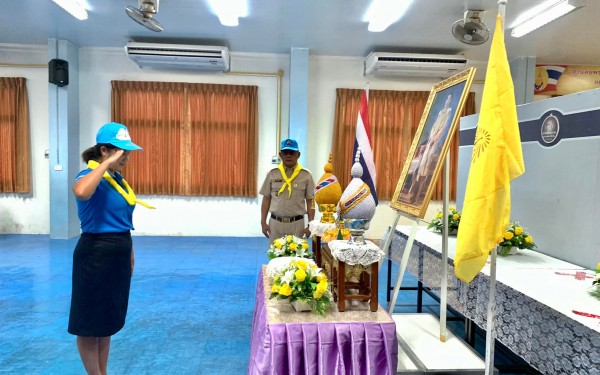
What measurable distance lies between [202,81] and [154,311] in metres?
4.75

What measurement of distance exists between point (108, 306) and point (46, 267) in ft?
12.5

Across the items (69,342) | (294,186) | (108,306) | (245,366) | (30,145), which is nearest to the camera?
(108,306)

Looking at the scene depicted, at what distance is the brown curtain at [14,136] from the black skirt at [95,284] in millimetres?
6474

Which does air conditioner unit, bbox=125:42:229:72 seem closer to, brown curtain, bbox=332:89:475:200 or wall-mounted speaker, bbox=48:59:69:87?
wall-mounted speaker, bbox=48:59:69:87

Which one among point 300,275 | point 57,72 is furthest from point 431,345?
point 57,72

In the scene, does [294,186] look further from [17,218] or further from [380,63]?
[17,218]


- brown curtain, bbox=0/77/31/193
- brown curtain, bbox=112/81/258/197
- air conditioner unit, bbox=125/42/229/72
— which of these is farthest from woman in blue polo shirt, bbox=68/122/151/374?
brown curtain, bbox=0/77/31/193

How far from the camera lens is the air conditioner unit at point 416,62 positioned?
662 cm

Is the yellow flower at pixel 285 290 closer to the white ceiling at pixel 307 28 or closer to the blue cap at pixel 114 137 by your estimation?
the blue cap at pixel 114 137

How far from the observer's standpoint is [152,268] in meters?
5.09

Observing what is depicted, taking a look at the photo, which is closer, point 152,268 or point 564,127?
point 564,127

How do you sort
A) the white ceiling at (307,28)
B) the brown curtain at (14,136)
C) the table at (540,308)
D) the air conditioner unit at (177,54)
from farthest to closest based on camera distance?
the brown curtain at (14,136) < the air conditioner unit at (177,54) < the white ceiling at (307,28) < the table at (540,308)

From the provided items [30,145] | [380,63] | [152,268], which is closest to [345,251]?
[152,268]

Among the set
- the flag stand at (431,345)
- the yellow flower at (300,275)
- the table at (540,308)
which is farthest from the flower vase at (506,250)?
the yellow flower at (300,275)
